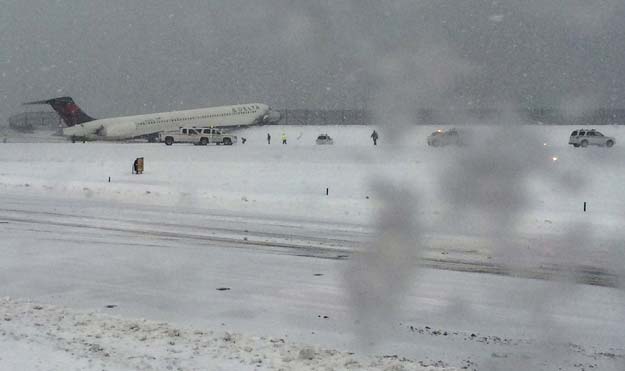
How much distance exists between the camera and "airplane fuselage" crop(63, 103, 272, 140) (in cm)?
7819

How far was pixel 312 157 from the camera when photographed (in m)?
50.5

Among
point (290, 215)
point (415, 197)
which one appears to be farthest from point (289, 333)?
point (290, 215)

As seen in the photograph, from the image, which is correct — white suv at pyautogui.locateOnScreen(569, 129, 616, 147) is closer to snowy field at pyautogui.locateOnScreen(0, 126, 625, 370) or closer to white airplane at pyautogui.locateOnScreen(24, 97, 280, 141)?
snowy field at pyautogui.locateOnScreen(0, 126, 625, 370)

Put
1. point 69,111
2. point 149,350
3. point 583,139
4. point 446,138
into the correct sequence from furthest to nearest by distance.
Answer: point 69,111 → point 583,139 → point 446,138 → point 149,350

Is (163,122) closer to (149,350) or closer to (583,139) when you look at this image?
(583,139)

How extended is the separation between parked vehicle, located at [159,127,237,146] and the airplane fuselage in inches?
357

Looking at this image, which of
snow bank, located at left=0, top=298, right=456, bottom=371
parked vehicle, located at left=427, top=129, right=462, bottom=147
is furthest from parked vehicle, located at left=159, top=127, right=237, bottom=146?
snow bank, located at left=0, top=298, right=456, bottom=371

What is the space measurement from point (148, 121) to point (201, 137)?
12.6 meters

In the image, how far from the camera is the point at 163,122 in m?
78.3

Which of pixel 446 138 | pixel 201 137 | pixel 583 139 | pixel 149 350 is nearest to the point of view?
pixel 149 350

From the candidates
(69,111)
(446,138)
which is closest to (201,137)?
(69,111)

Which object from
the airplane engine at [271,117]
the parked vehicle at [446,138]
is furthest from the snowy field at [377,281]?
the airplane engine at [271,117]

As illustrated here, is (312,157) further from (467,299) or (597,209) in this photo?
(467,299)

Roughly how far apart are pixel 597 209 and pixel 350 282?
45.9ft
